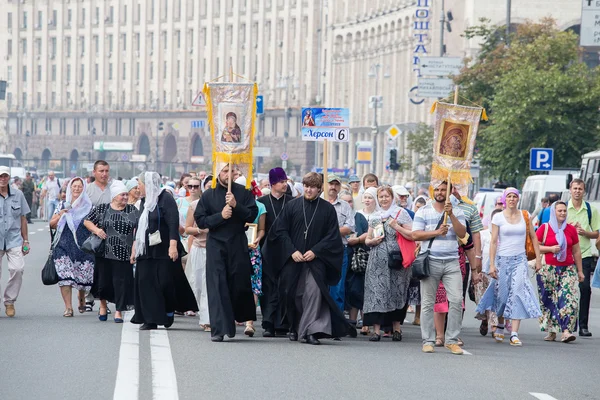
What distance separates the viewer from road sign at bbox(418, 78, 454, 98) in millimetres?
48875

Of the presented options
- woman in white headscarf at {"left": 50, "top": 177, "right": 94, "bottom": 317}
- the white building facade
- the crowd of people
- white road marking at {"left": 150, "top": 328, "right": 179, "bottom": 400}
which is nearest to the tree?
the crowd of people

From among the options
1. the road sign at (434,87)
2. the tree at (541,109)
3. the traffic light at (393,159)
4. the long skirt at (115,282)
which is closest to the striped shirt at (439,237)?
the long skirt at (115,282)

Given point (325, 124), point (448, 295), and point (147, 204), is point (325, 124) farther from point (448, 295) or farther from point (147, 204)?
point (448, 295)

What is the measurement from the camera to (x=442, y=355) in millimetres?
14086

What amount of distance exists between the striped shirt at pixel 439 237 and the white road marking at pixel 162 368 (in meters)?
2.67

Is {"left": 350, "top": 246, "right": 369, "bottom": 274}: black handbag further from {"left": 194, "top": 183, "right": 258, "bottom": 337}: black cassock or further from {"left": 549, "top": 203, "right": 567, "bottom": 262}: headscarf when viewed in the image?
{"left": 549, "top": 203, "right": 567, "bottom": 262}: headscarf

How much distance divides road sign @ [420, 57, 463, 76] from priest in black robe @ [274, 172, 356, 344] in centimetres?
3445

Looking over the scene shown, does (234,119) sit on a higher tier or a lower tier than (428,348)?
higher

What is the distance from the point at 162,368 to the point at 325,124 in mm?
9780

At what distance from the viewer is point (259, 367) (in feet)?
40.8

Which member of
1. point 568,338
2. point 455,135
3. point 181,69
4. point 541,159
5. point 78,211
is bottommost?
point 568,338

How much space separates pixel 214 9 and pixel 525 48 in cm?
8876

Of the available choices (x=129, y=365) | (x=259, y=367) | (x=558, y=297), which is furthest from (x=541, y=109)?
(x=129, y=365)

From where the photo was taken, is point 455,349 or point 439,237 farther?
point 439,237
